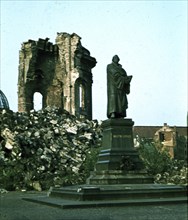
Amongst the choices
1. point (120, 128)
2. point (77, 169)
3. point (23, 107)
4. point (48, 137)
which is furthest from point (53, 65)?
point (120, 128)

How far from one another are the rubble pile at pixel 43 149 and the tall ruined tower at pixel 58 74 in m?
6.44

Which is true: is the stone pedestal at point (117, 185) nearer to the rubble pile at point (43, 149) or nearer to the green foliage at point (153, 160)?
the rubble pile at point (43, 149)

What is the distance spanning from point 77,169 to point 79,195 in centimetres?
1269

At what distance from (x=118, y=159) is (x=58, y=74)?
26.1 m

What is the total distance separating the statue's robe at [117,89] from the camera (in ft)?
42.1

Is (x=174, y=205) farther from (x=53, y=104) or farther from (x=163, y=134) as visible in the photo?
(x=163, y=134)

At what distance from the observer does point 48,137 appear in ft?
79.5

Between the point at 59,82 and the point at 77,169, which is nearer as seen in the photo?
the point at 77,169

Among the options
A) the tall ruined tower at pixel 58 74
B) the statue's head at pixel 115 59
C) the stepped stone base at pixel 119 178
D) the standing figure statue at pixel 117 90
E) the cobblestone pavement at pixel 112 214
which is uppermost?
the tall ruined tower at pixel 58 74

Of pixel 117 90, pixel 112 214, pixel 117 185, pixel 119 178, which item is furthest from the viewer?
pixel 117 90

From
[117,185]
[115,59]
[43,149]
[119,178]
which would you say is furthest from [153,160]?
[117,185]

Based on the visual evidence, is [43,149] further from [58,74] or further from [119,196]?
[58,74]

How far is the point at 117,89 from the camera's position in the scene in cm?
1297

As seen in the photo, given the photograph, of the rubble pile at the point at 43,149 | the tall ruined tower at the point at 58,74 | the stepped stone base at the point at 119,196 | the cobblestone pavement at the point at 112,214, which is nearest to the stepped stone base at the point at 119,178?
the stepped stone base at the point at 119,196
